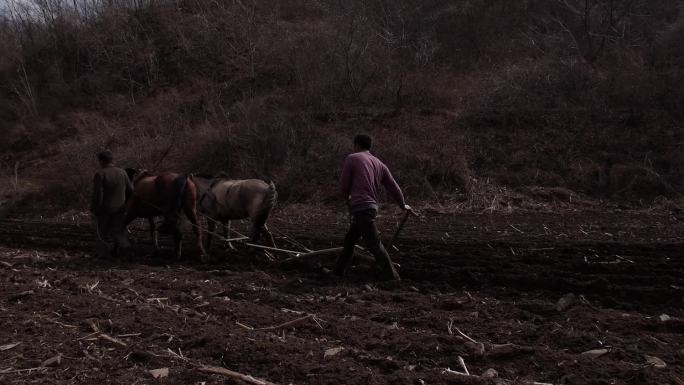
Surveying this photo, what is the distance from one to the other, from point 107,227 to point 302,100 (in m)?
13.7

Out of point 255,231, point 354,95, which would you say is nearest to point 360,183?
point 255,231

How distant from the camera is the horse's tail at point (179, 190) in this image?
10.8 metres

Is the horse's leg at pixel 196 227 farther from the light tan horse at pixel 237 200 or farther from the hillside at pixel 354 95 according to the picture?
the hillside at pixel 354 95

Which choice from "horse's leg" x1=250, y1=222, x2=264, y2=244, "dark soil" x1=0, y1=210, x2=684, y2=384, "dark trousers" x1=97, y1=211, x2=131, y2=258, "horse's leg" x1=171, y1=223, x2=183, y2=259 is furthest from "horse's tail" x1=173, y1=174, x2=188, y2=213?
"horse's leg" x1=250, y1=222, x2=264, y2=244

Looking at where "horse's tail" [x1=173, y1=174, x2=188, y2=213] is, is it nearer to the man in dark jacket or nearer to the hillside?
the man in dark jacket

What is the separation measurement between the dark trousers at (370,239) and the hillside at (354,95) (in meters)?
8.82

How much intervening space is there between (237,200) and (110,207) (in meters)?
2.10

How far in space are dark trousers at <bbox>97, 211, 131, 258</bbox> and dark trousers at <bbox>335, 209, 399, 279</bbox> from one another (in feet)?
14.4

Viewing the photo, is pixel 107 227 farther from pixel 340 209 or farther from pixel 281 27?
pixel 281 27

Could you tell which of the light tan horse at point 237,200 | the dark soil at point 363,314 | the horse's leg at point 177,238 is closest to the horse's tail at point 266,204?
the light tan horse at point 237,200

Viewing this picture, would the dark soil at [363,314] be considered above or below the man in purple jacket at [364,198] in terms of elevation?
below

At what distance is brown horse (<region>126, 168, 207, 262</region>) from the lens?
10.8 meters

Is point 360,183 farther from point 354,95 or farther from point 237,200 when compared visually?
point 354,95

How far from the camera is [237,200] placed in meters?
10.9
